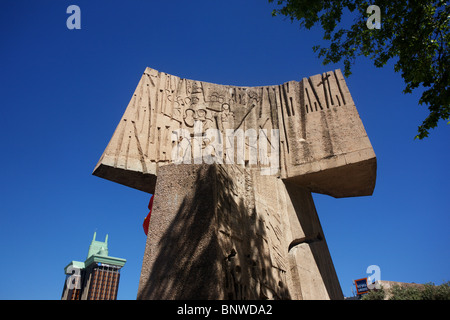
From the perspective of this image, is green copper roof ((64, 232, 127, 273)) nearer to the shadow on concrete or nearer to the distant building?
the distant building

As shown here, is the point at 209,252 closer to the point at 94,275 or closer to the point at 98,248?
the point at 94,275

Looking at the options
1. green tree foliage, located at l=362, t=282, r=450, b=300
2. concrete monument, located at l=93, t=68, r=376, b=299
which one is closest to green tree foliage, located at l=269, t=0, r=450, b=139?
concrete monument, located at l=93, t=68, r=376, b=299

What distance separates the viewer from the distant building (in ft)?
170

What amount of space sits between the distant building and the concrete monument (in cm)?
5055

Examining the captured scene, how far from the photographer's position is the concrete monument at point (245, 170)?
451 cm

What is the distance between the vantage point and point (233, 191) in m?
5.42

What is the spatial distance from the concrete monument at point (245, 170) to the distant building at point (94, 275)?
50554mm

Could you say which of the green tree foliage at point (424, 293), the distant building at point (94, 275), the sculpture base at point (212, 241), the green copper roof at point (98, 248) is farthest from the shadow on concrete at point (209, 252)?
the green copper roof at point (98, 248)

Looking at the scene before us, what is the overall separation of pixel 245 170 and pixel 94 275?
179ft

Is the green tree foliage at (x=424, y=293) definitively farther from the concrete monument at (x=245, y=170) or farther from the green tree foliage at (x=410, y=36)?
the green tree foliage at (x=410, y=36)

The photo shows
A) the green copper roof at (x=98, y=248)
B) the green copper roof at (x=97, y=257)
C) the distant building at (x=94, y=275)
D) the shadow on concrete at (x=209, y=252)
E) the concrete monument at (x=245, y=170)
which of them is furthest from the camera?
the green copper roof at (x=98, y=248)
